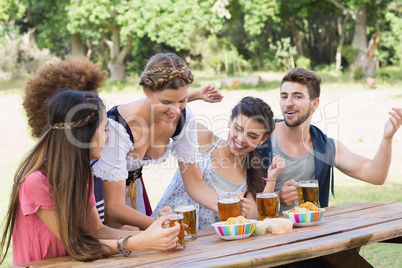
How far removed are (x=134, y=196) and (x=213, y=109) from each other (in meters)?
11.6

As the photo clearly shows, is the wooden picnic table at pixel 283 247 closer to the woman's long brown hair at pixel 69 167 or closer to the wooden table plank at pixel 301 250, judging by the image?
the wooden table plank at pixel 301 250

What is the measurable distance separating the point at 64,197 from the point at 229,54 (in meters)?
32.0

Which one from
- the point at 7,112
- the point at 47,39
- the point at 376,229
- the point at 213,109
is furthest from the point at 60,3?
the point at 376,229

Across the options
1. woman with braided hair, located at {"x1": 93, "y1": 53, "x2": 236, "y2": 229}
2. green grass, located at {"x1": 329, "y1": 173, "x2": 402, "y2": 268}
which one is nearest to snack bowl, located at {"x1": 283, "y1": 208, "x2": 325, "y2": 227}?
woman with braided hair, located at {"x1": 93, "y1": 53, "x2": 236, "y2": 229}

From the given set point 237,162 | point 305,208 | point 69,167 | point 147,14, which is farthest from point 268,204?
point 147,14

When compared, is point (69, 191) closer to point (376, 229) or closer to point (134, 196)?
point (134, 196)

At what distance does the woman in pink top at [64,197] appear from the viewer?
94.2 inches

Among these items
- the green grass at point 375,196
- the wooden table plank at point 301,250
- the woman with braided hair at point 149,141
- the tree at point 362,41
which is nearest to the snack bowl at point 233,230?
the wooden table plank at point 301,250

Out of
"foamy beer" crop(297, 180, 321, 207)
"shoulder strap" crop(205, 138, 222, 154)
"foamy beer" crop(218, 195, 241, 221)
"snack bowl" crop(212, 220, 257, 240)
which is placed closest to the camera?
"snack bowl" crop(212, 220, 257, 240)

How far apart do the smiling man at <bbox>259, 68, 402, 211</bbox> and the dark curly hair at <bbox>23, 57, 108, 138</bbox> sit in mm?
1552

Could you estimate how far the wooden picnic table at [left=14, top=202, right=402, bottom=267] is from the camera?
2.31 metres

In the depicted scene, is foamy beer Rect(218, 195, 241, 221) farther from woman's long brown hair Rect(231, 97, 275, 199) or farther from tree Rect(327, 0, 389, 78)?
tree Rect(327, 0, 389, 78)

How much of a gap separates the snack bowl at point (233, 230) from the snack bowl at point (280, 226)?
0.44ft

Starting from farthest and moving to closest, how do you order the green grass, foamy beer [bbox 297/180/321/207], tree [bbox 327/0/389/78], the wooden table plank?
1. tree [bbox 327/0/389/78]
2. the green grass
3. foamy beer [bbox 297/180/321/207]
4. the wooden table plank
